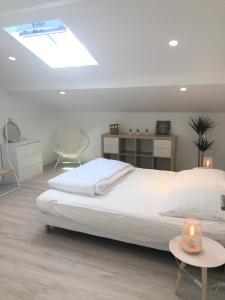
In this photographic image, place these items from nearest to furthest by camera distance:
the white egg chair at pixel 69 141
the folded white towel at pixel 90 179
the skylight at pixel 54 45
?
the folded white towel at pixel 90 179
the skylight at pixel 54 45
the white egg chair at pixel 69 141

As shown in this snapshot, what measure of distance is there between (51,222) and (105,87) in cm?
213

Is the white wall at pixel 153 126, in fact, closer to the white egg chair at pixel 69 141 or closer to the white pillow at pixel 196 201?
the white egg chair at pixel 69 141

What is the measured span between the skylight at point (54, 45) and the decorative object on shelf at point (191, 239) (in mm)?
2398

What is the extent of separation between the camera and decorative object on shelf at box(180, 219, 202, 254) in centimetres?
161

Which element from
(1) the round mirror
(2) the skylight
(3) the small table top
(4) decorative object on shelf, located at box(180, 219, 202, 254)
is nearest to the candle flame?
(4) decorative object on shelf, located at box(180, 219, 202, 254)

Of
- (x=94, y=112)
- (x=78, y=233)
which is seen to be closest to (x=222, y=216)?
(x=78, y=233)

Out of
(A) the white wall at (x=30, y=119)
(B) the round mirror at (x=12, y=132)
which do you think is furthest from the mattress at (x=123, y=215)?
(A) the white wall at (x=30, y=119)

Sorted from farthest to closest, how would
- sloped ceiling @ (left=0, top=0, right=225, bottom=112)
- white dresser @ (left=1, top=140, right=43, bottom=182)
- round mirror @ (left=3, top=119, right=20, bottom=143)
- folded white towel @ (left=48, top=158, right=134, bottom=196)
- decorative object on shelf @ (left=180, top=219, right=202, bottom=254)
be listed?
round mirror @ (left=3, top=119, right=20, bottom=143), white dresser @ (left=1, top=140, right=43, bottom=182), folded white towel @ (left=48, top=158, right=134, bottom=196), sloped ceiling @ (left=0, top=0, right=225, bottom=112), decorative object on shelf @ (left=180, top=219, right=202, bottom=254)

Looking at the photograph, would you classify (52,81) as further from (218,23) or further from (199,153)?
(199,153)

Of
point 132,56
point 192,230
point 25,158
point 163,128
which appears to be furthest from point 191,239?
point 25,158

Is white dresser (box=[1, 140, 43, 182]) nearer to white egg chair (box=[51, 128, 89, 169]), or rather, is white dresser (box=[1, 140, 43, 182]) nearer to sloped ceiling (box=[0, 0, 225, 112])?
white egg chair (box=[51, 128, 89, 169])

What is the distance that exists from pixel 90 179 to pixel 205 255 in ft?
4.53

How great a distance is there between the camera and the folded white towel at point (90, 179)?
2.49 m

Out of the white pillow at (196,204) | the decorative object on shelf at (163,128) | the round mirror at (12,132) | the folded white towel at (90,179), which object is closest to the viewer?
the white pillow at (196,204)
